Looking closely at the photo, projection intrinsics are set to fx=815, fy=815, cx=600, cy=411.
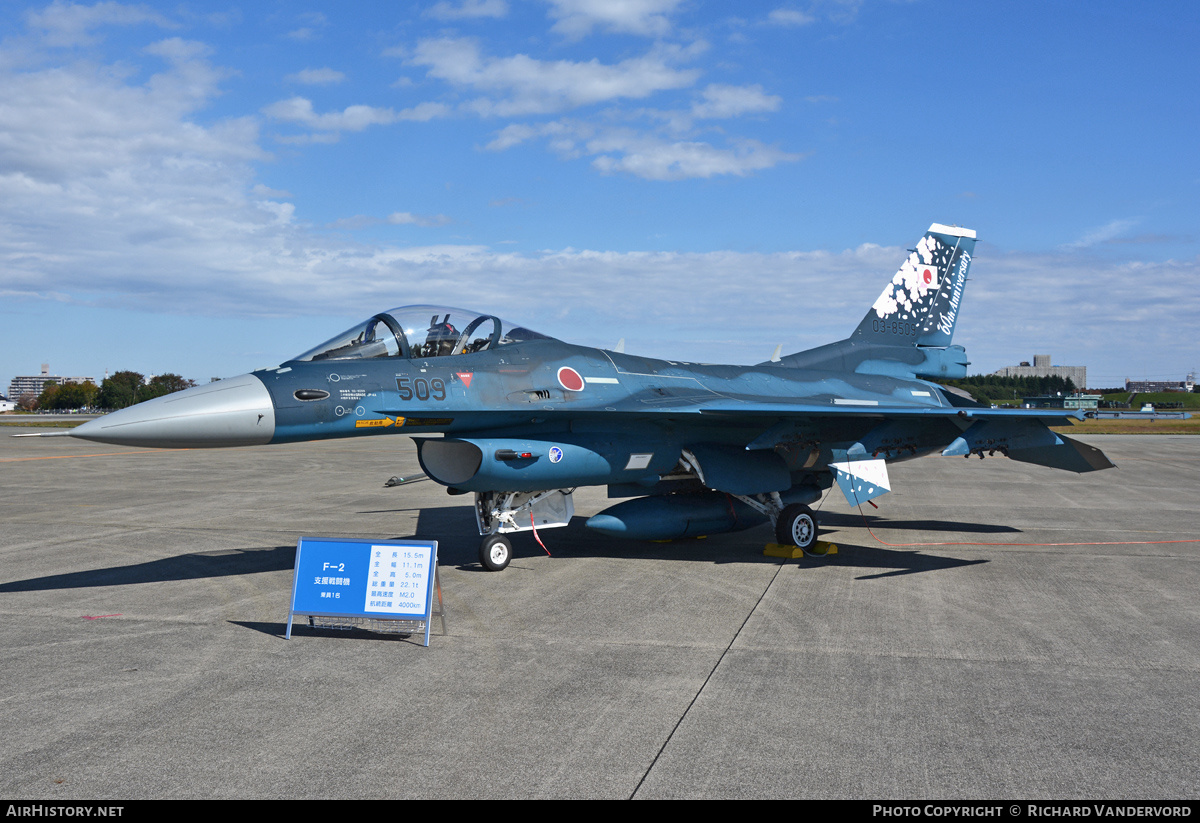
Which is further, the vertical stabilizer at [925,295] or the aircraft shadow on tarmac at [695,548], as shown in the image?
the vertical stabilizer at [925,295]

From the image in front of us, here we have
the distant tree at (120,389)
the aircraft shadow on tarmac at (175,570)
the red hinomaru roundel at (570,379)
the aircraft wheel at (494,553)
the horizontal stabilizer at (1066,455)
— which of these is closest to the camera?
the aircraft shadow on tarmac at (175,570)

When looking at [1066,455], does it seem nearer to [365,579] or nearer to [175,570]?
[365,579]

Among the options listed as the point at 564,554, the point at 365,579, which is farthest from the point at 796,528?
the point at 365,579

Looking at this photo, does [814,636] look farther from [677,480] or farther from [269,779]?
[677,480]

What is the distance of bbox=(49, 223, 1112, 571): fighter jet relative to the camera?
795cm

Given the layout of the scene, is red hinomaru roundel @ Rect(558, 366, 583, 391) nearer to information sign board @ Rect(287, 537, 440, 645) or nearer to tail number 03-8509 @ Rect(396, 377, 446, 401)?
tail number 03-8509 @ Rect(396, 377, 446, 401)

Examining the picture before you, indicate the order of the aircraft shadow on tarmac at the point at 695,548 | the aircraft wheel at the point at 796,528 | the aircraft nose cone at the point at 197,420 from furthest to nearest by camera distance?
the aircraft wheel at the point at 796,528, the aircraft shadow on tarmac at the point at 695,548, the aircraft nose cone at the point at 197,420

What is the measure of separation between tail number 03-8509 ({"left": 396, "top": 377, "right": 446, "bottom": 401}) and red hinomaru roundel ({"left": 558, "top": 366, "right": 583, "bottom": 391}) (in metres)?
1.55

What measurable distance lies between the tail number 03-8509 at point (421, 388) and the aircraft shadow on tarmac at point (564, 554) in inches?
84.8

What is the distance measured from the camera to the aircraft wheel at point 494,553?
927 centimetres

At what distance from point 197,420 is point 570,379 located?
423 centimetres

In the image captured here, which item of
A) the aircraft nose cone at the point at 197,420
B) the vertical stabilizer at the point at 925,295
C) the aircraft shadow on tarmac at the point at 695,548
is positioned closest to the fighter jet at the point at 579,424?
the aircraft nose cone at the point at 197,420

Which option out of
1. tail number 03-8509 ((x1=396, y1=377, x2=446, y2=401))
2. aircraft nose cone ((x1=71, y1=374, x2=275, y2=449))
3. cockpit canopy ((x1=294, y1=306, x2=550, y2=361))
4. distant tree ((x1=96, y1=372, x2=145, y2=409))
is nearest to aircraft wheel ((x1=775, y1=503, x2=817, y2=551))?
cockpit canopy ((x1=294, y1=306, x2=550, y2=361))

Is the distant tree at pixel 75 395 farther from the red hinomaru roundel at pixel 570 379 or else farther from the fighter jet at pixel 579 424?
the red hinomaru roundel at pixel 570 379
